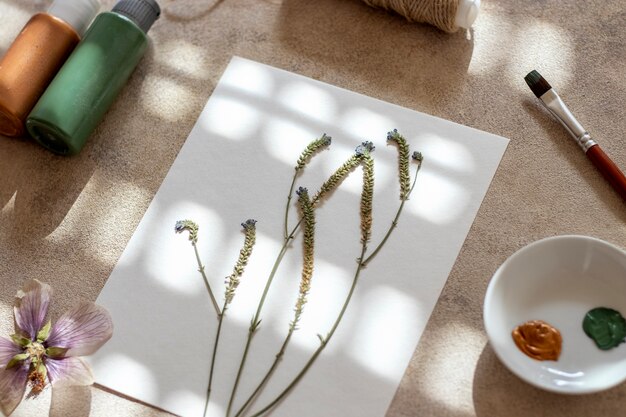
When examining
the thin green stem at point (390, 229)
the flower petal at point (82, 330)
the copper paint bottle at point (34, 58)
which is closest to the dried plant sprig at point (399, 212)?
the thin green stem at point (390, 229)

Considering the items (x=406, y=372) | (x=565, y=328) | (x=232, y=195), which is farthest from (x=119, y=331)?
(x=565, y=328)

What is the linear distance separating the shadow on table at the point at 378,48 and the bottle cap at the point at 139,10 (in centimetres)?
15

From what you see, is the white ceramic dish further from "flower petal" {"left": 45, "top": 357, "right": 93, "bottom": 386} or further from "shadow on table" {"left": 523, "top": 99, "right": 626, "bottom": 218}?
"flower petal" {"left": 45, "top": 357, "right": 93, "bottom": 386}

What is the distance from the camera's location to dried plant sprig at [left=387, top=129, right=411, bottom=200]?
893 mm

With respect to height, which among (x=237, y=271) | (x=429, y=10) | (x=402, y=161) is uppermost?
(x=429, y=10)

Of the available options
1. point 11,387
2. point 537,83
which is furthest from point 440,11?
point 11,387

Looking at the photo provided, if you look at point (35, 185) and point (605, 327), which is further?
point (35, 185)

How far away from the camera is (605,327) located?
2.61 feet

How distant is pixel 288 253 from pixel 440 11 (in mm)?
306

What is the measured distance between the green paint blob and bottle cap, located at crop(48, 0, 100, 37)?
62 centimetres

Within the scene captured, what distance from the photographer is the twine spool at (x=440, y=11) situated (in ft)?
3.03

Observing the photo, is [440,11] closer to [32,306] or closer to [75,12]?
[75,12]

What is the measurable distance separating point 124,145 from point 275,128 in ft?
0.55

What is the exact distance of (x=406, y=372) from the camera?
82cm
